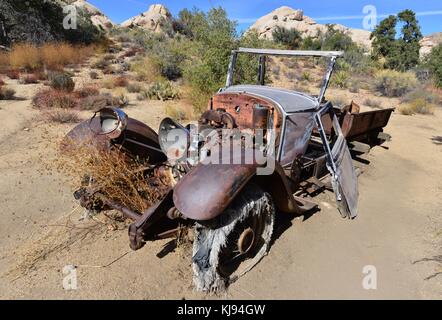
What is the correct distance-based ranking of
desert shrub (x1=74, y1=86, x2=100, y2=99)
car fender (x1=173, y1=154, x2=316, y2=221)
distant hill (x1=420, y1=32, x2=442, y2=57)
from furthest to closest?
distant hill (x1=420, y1=32, x2=442, y2=57)
desert shrub (x1=74, y1=86, x2=100, y2=99)
car fender (x1=173, y1=154, x2=316, y2=221)

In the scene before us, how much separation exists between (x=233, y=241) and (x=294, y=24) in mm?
57248

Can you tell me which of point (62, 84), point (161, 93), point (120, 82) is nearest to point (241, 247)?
point (161, 93)

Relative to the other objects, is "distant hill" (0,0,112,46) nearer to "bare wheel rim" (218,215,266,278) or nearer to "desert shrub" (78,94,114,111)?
"desert shrub" (78,94,114,111)

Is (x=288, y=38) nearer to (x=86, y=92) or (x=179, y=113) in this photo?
(x=86, y=92)

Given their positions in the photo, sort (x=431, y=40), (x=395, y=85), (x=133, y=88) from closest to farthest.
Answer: (x=133, y=88)
(x=395, y=85)
(x=431, y=40)

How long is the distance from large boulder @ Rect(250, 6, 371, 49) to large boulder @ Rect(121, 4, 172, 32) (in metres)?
15.3

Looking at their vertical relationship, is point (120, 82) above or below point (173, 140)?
above

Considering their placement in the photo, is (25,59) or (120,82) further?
(25,59)

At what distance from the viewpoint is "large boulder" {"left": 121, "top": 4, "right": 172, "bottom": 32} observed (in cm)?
3997

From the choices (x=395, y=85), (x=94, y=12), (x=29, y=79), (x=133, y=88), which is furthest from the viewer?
(x=94, y=12)

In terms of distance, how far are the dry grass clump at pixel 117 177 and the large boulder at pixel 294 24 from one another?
51.9 m

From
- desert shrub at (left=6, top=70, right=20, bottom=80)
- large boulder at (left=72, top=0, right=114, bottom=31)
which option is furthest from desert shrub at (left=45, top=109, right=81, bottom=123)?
large boulder at (left=72, top=0, right=114, bottom=31)

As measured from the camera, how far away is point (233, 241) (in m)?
3.37

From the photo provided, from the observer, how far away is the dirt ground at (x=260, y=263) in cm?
318
